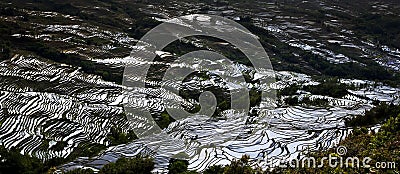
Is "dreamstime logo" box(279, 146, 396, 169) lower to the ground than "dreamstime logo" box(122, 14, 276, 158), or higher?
higher

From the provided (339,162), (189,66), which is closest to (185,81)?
(189,66)

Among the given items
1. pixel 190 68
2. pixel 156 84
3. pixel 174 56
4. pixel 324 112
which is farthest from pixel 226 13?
pixel 324 112
